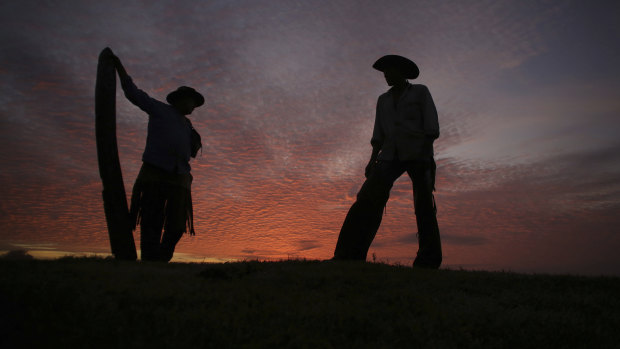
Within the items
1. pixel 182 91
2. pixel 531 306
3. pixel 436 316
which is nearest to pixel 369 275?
pixel 436 316

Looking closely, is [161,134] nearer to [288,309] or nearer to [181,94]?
[181,94]

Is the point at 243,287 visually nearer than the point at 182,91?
Yes

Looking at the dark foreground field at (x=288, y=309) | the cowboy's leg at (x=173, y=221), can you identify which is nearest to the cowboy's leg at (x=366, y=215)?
the dark foreground field at (x=288, y=309)

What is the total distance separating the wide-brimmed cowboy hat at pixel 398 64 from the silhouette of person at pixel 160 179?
140 inches

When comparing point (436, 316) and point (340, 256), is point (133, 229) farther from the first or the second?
point (436, 316)

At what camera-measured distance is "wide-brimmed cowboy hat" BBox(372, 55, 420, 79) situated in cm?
663

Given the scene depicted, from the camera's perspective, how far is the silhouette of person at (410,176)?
6.20m

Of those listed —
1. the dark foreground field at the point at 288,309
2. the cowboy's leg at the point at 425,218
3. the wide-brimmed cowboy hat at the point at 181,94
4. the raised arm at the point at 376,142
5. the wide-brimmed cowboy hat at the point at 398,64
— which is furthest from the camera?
the wide-brimmed cowboy hat at the point at 181,94

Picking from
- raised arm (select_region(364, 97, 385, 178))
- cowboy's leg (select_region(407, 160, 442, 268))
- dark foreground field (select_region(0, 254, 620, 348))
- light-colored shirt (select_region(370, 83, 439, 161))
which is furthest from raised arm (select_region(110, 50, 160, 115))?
cowboy's leg (select_region(407, 160, 442, 268))

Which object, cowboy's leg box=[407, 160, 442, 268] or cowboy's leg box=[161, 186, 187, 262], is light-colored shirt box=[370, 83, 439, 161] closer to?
cowboy's leg box=[407, 160, 442, 268]

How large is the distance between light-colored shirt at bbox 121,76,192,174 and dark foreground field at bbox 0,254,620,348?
2438mm

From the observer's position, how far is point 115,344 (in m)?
2.65

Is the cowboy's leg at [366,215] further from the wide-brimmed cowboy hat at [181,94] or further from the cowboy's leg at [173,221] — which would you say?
the wide-brimmed cowboy hat at [181,94]

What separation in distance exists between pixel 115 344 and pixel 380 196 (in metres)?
4.41
